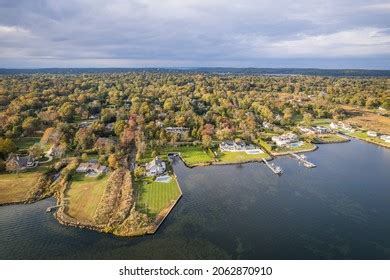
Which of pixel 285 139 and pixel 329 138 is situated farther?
pixel 329 138

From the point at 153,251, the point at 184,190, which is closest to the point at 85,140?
the point at 184,190

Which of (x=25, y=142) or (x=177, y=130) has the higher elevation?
(x=177, y=130)

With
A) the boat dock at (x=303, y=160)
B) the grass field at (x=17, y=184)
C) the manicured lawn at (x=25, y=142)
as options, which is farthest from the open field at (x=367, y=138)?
the manicured lawn at (x=25, y=142)

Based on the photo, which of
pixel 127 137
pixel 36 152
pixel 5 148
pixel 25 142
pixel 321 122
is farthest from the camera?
pixel 321 122

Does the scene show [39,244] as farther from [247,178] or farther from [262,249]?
[247,178]

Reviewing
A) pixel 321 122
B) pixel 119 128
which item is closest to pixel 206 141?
pixel 119 128

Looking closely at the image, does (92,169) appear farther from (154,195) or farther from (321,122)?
(321,122)
